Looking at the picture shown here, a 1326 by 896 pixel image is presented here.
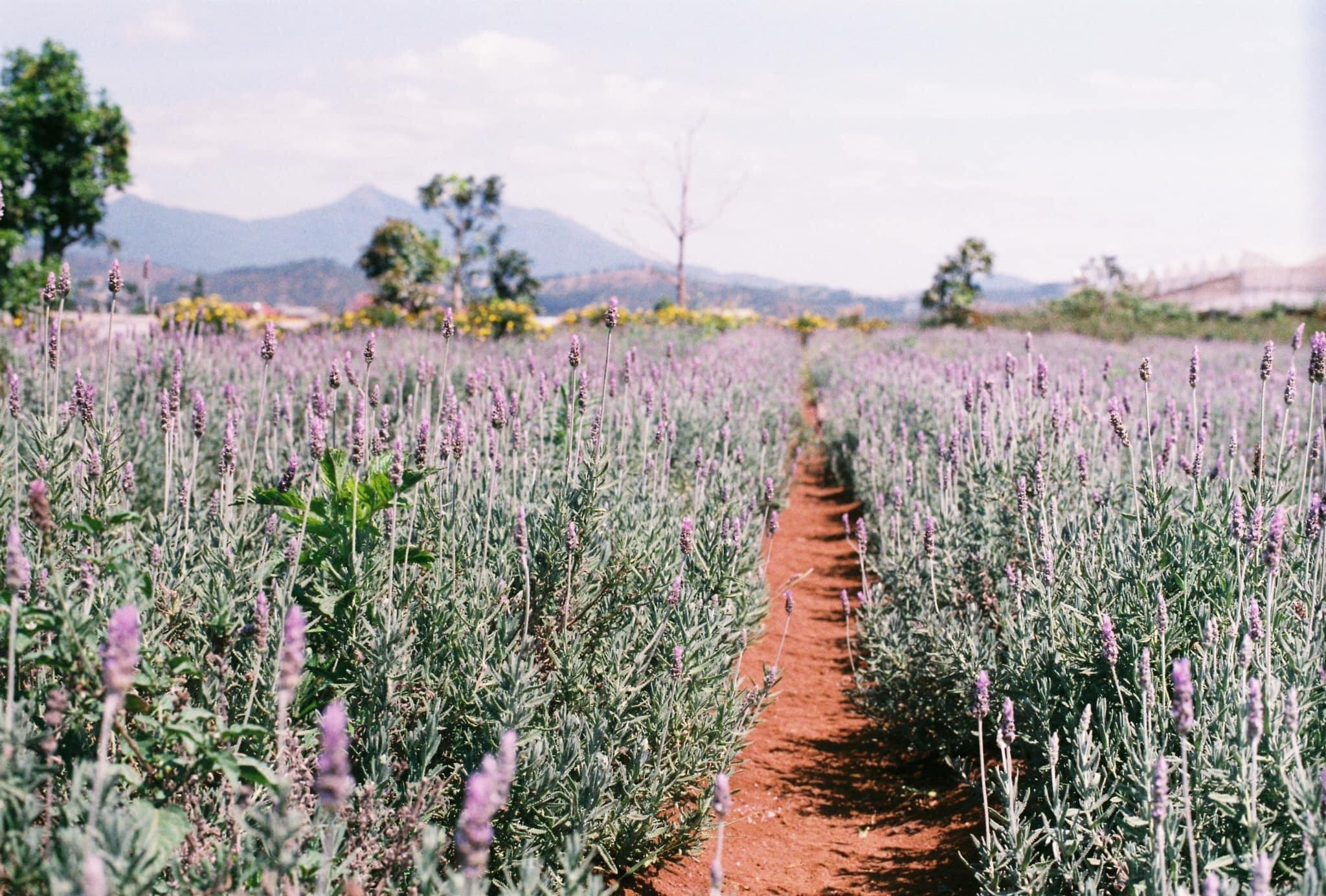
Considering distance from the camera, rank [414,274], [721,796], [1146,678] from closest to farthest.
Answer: [721,796] → [1146,678] → [414,274]

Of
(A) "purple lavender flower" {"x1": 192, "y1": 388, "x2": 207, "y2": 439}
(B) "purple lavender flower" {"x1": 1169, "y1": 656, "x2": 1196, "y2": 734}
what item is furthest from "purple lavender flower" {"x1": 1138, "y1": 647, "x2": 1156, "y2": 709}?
(A) "purple lavender flower" {"x1": 192, "y1": 388, "x2": 207, "y2": 439}

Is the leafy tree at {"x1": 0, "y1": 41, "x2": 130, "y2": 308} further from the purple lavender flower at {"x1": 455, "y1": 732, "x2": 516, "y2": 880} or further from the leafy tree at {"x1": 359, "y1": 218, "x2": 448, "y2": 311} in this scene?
the purple lavender flower at {"x1": 455, "y1": 732, "x2": 516, "y2": 880}

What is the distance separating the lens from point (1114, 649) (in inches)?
81.7

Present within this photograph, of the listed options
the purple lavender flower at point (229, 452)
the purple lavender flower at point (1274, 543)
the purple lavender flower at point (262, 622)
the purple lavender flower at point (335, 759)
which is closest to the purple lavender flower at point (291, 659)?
the purple lavender flower at point (335, 759)

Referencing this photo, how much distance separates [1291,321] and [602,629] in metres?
26.5

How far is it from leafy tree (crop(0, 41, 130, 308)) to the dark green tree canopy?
2cm

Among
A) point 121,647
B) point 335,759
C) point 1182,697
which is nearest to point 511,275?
point 1182,697

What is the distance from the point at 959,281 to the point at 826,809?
1192 inches

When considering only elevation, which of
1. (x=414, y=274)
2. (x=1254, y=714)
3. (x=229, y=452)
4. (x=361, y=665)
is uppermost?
(x=414, y=274)

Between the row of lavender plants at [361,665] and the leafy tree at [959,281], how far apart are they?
28880 millimetres

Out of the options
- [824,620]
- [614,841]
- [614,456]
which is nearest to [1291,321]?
[824,620]

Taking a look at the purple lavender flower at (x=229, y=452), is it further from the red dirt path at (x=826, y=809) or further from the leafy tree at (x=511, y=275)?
the leafy tree at (x=511, y=275)

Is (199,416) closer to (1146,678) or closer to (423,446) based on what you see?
(423,446)

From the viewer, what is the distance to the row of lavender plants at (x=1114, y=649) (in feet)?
6.50
